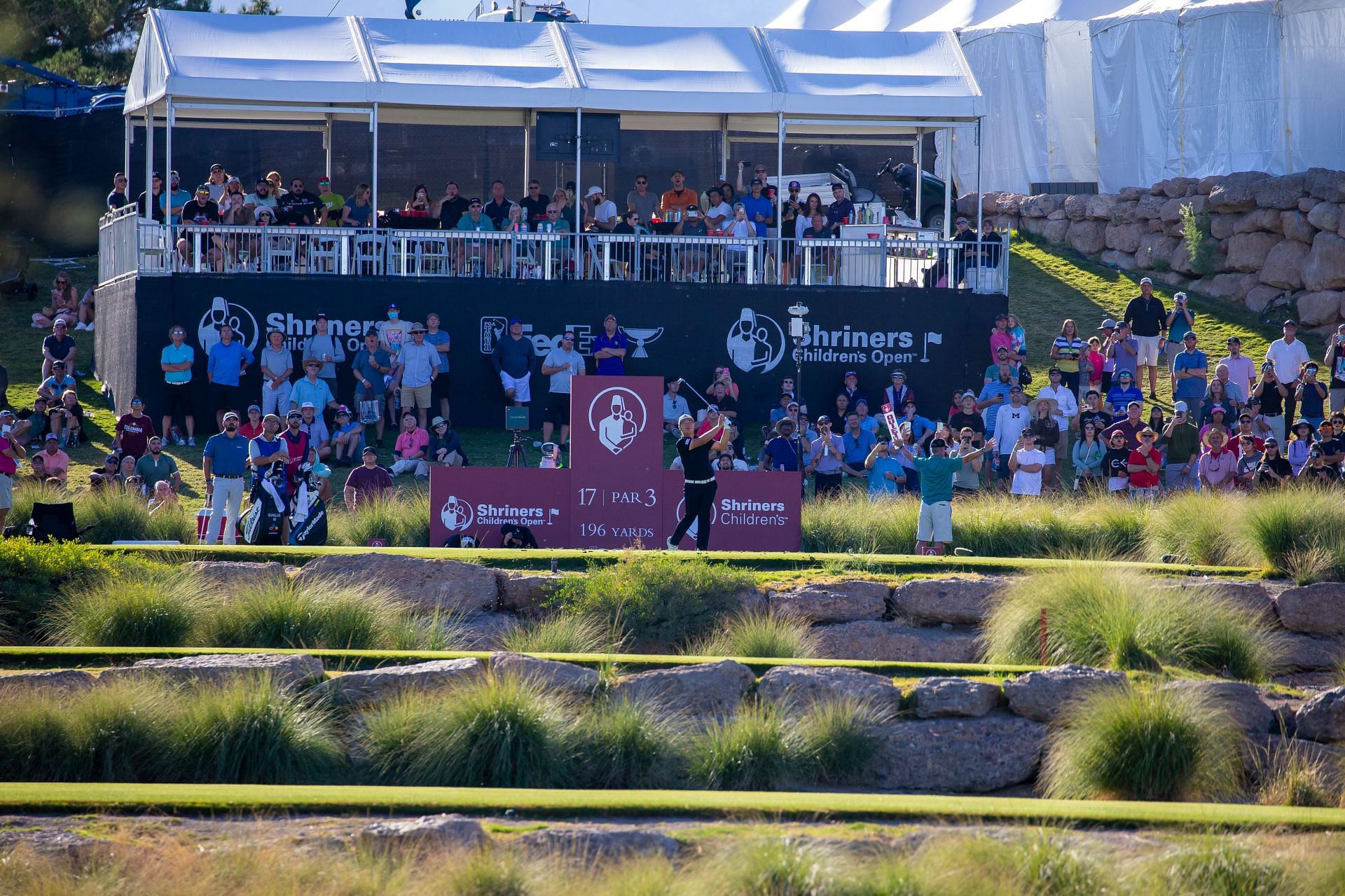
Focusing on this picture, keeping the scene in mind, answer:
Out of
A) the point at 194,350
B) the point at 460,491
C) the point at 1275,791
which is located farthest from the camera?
the point at 194,350

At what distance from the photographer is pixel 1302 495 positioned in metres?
15.3

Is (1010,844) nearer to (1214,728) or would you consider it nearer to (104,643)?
(1214,728)

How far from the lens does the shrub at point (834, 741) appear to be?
1025cm

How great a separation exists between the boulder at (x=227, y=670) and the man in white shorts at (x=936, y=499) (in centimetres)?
713

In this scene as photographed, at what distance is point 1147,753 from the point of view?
991 cm

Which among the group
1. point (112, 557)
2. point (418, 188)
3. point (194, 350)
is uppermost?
point (418, 188)

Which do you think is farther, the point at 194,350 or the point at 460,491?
the point at 194,350

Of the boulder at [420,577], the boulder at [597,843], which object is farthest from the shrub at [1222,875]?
the boulder at [420,577]

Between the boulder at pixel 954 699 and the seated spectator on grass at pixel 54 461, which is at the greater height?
the seated spectator on grass at pixel 54 461

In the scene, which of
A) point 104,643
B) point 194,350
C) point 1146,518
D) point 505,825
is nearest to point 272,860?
point 505,825

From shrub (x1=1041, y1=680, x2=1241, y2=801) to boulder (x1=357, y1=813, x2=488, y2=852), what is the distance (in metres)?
4.06

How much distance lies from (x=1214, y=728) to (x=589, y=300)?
48.3 ft

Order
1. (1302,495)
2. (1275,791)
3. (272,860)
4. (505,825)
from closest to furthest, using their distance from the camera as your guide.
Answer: (272,860) → (505,825) → (1275,791) → (1302,495)

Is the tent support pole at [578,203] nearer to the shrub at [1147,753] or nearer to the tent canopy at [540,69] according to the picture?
the tent canopy at [540,69]
